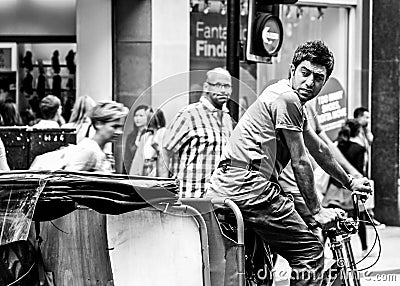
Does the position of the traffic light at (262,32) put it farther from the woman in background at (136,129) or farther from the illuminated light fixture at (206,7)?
the illuminated light fixture at (206,7)

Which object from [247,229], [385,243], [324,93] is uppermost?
[324,93]

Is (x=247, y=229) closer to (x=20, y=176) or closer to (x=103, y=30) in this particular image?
(x=20, y=176)

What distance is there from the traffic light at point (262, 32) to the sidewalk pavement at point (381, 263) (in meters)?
2.02

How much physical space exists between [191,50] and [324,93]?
2433 mm

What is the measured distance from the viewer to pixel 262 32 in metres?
9.66

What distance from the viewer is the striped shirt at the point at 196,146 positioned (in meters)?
8.32

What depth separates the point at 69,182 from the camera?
18.0 feet

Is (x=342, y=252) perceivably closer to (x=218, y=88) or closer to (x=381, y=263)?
(x=218, y=88)

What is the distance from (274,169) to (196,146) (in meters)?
2.22

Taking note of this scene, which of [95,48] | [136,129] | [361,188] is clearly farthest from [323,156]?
[95,48]

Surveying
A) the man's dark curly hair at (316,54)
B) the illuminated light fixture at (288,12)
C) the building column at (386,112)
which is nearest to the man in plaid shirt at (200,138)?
the man's dark curly hair at (316,54)

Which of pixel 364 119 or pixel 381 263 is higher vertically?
pixel 364 119

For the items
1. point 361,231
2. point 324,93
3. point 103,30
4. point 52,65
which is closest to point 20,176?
point 361,231

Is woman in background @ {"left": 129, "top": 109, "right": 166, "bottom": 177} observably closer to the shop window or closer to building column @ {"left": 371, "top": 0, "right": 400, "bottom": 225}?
the shop window
